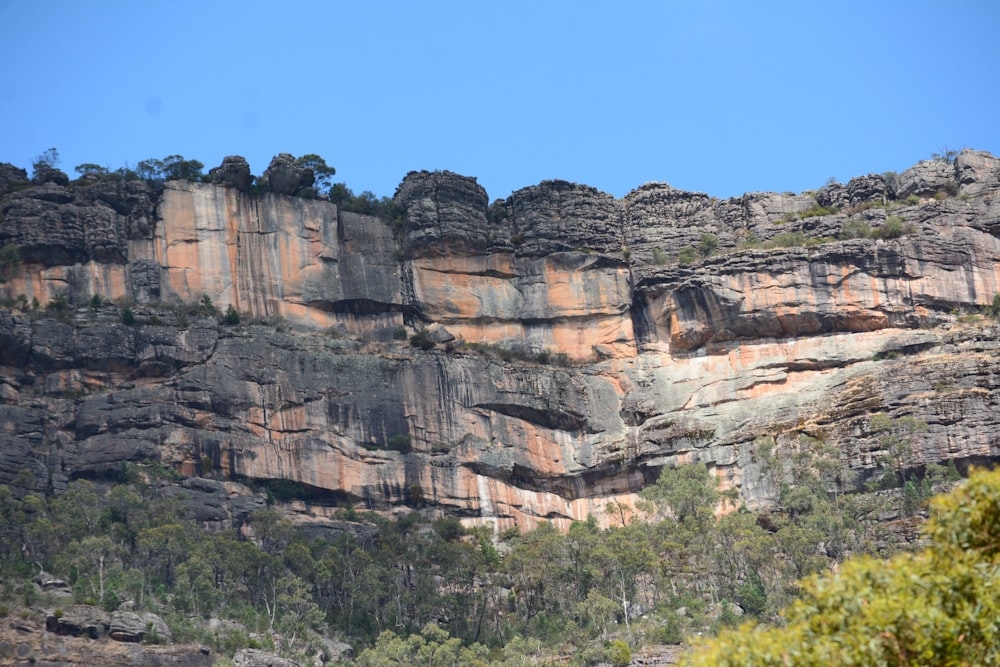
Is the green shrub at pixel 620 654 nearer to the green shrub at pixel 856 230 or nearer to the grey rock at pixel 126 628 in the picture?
the grey rock at pixel 126 628

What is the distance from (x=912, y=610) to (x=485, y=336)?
7040 centimetres

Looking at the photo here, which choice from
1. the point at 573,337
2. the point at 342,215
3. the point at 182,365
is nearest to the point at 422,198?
the point at 342,215

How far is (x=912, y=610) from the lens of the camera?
30984mm

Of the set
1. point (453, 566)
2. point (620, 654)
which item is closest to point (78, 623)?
point (453, 566)

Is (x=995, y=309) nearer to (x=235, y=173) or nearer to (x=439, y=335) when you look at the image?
(x=439, y=335)

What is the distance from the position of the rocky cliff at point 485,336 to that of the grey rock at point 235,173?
8.1 inches

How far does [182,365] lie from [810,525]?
36.9 metres

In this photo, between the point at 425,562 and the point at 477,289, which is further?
the point at 477,289

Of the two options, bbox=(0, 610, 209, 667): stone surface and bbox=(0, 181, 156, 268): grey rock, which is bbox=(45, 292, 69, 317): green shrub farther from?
bbox=(0, 610, 209, 667): stone surface

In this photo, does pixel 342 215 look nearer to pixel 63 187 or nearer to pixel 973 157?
pixel 63 187

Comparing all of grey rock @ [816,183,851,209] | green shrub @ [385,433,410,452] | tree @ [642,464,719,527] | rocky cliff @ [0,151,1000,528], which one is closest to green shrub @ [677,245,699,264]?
rocky cliff @ [0,151,1000,528]

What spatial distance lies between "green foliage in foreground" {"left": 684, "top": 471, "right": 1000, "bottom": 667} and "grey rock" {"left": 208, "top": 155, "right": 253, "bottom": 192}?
69988mm

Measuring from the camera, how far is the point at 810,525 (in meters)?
77.1

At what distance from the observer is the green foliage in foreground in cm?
3097
